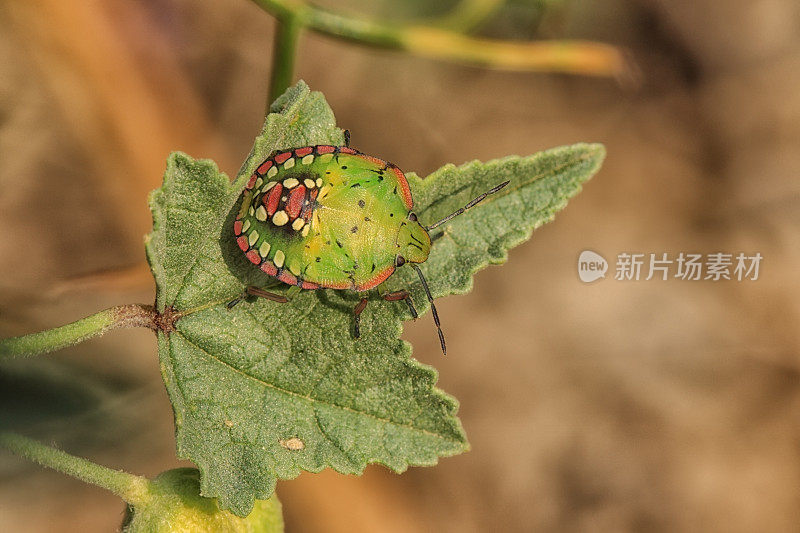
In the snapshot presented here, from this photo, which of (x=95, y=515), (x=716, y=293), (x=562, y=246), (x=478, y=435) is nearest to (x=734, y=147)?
(x=716, y=293)

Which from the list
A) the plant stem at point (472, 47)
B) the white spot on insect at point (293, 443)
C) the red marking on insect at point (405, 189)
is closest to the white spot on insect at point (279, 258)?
the red marking on insect at point (405, 189)

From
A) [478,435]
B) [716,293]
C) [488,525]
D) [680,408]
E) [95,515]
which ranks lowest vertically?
[95,515]

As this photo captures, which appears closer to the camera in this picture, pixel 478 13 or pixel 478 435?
pixel 478 13

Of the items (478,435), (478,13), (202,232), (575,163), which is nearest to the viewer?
(202,232)

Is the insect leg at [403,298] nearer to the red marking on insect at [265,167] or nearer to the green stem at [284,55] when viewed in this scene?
the red marking on insect at [265,167]

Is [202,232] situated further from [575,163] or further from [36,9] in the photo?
[36,9]

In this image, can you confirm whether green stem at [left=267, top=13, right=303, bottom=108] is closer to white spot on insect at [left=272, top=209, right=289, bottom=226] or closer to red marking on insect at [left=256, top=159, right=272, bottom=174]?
red marking on insect at [left=256, top=159, right=272, bottom=174]

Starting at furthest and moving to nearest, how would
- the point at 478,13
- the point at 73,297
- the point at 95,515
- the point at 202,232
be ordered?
the point at 478,13 → the point at 95,515 → the point at 73,297 → the point at 202,232
